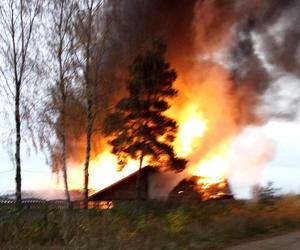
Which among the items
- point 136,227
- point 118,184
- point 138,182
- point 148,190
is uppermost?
point 118,184

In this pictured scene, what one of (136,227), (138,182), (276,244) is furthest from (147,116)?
(276,244)

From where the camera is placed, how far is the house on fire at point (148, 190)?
105 feet

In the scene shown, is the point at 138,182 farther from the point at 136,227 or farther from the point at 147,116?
the point at 136,227

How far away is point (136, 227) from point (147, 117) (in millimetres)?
16812

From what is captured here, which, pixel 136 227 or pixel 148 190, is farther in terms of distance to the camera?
pixel 148 190

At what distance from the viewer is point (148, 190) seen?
34.6m

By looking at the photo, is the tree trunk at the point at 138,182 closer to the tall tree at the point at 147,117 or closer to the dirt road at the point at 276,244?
the tall tree at the point at 147,117

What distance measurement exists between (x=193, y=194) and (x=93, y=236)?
20.0 metres

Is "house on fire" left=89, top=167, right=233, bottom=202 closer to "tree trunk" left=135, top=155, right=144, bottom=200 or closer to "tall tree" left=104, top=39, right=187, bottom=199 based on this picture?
"tree trunk" left=135, top=155, right=144, bottom=200

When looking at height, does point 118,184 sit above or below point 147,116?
below

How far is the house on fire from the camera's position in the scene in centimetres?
3212

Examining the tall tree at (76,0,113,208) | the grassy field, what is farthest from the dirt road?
the tall tree at (76,0,113,208)

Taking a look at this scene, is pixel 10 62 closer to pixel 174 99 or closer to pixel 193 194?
pixel 174 99

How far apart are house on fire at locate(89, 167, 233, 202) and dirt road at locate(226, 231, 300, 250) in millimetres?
15096
